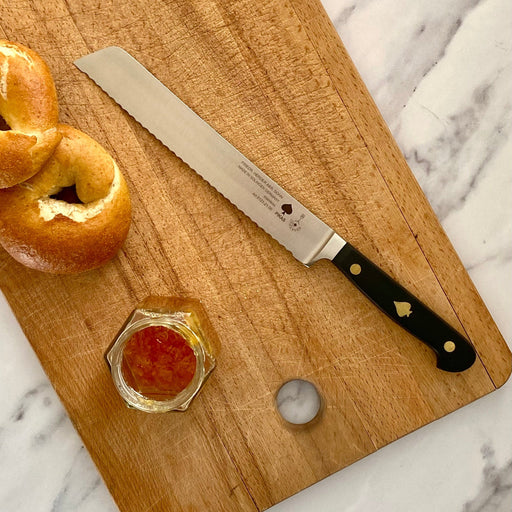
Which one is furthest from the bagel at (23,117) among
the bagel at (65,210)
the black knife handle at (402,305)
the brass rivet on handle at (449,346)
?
the brass rivet on handle at (449,346)

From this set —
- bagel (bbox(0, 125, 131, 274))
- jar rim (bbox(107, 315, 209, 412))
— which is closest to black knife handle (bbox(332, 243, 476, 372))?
jar rim (bbox(107, 315, 209, 412))

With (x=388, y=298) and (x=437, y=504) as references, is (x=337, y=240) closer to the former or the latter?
(x=388, y=298)

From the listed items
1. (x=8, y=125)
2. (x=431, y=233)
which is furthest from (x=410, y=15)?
(x=8, y=125)

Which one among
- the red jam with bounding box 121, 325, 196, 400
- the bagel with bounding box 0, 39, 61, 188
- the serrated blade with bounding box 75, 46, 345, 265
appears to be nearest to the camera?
the bagel with bounding box 0, 39, 61, 188

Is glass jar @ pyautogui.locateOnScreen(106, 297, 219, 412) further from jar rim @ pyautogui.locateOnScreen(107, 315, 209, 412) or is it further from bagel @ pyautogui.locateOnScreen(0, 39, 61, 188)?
bagel @ pyautogui.locateOnScreen(0, 39, 61, 188)

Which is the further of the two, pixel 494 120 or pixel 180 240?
pixel 494 120
